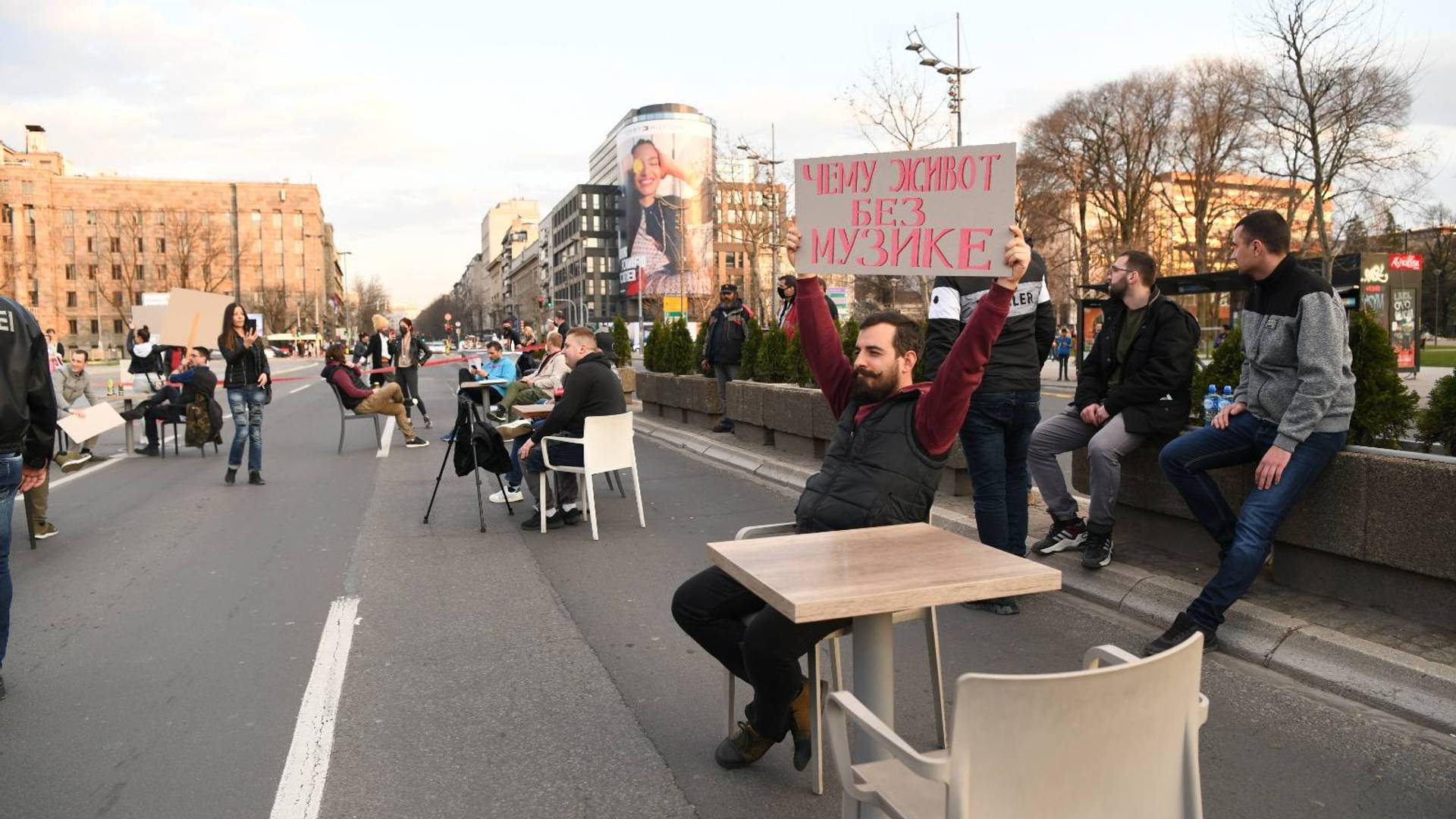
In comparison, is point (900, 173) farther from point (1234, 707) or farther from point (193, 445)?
point (193, 445)

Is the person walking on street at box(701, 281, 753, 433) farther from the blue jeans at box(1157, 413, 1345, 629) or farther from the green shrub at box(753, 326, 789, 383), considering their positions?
the blue jeans at box(1157, 413, 1345, 629)

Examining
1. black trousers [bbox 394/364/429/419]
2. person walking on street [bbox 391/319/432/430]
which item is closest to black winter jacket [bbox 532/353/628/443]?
person walking on street [bbox 391/319/432/430]

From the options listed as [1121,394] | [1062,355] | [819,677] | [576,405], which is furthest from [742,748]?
[1062,355]

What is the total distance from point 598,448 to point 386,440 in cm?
823

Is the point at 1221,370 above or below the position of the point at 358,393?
above

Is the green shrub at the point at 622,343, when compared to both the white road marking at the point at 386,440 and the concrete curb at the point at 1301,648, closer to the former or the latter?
the white road marking at the point at 386,440

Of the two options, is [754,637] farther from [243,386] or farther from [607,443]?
[243,386]

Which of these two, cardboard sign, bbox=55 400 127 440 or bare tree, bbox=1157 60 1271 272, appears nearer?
cardboard sign, bbox=55 400 127 440

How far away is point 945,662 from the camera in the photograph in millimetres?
4801

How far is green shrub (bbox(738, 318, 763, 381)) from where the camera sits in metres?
12.9

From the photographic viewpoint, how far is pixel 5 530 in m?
4.61

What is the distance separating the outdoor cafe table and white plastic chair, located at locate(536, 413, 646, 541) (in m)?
4.87

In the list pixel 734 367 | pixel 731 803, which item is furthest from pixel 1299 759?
pixel 734 367

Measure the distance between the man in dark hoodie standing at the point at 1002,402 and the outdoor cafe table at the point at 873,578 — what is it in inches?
99.1
